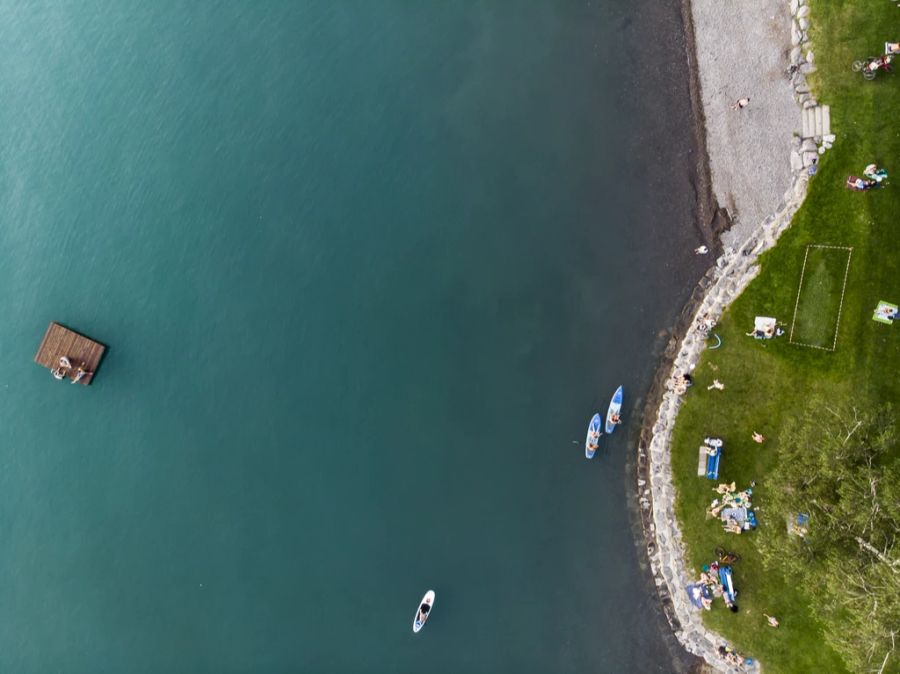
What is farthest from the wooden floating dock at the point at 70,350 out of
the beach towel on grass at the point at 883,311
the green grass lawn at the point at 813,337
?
the beach towel on grass at the point at 883,311

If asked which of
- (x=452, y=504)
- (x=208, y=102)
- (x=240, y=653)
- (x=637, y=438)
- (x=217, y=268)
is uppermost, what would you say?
(x=208, y=102)

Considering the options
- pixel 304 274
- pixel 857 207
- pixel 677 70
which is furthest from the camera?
pixel 304 274

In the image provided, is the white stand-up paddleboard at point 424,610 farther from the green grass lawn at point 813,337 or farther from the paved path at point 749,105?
the paved path at point 749,105

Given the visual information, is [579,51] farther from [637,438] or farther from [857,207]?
[637,438]

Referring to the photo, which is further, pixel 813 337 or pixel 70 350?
pixel 70 350

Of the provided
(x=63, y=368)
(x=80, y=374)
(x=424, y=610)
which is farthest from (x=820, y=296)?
(x=63, y=368)

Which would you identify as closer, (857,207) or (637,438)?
(857,207)

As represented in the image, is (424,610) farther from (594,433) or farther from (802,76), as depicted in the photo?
(802,76)

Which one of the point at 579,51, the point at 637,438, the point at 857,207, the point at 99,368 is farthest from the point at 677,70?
the point at 99,368
